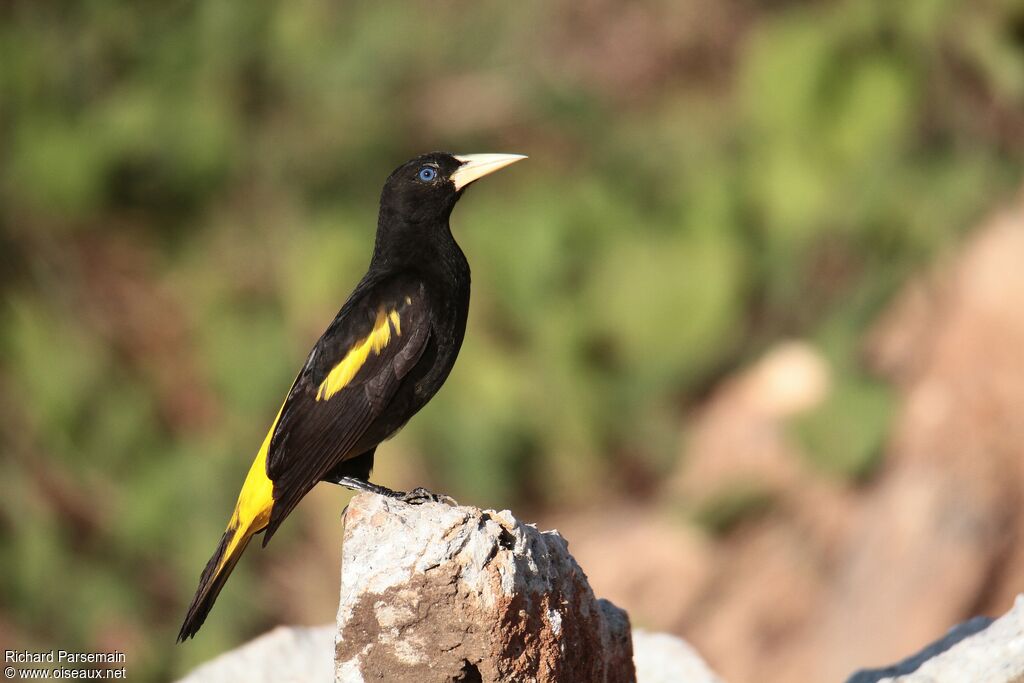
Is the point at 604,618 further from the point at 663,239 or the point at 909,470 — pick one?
the point at 663,239

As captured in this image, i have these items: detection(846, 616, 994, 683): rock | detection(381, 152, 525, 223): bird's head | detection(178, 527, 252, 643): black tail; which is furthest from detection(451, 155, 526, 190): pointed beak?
detection(846, 616, 994, 683): rock

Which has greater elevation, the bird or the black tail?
the bird

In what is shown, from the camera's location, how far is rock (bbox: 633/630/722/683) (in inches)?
204

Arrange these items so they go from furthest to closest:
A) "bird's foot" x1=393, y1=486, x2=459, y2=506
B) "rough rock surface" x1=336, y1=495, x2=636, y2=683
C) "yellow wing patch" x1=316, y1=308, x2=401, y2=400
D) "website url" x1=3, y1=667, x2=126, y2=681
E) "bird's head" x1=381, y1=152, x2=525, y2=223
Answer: "website url" x1=3, y1=667, x2=126, y2=681, "bird's head" x1=381, y1=152, x2=525, y2=223, "yellow wing patch" x1=316, y1=308, x2=401, y2=400, "bird's foot" x1=393, y1=486, x2=459, y2=506, "rough rock surface" x1=336, y1=495, x2=636, y2=683

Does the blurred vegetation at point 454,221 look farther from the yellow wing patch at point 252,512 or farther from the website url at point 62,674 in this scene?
the yellow wing patch at point 252,512

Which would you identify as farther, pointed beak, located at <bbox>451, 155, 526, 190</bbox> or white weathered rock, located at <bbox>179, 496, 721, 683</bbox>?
pointed beak, located at <bbox>451, 155, 526, 190</bbox>

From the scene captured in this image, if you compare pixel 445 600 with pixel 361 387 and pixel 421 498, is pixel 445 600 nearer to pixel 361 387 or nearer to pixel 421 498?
pixel 421 498

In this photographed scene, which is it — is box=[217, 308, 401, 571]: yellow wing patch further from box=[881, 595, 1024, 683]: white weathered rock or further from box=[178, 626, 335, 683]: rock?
box=[881, 595, 1024, 683]: white weathered rock

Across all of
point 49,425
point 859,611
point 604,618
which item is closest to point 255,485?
point 604,618

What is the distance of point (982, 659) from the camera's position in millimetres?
4164

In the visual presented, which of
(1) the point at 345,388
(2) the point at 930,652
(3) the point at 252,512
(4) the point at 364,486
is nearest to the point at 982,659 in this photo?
(2) the point at 930,652

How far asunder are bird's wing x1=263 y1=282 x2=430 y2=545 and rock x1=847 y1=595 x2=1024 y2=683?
173 centimetres

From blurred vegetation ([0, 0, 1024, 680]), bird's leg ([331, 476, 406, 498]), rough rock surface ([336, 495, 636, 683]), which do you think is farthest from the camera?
blurred vegetation ([0, 0, 1024, 680])

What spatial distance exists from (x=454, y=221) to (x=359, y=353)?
7.59 metres
